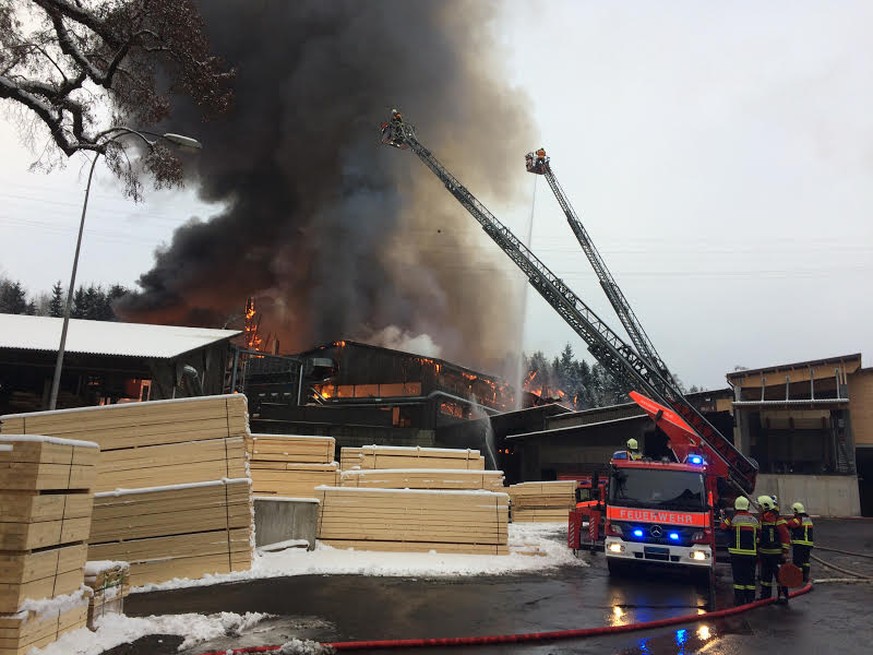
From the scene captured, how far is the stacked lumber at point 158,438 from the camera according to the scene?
972 cm

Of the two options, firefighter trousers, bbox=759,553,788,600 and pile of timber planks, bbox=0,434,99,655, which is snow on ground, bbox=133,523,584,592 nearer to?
pile of timber planks, bbox=0,434,99,655

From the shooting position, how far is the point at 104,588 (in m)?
6.61

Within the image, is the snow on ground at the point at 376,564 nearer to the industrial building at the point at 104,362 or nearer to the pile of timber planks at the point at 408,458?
the pile of timber planks at the point at 408,458

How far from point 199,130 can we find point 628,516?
5816cm

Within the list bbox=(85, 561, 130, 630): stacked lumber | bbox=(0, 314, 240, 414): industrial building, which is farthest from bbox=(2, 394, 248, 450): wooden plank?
bbox=(0, 314, 240, 414): industrial building

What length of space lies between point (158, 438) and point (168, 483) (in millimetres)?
749

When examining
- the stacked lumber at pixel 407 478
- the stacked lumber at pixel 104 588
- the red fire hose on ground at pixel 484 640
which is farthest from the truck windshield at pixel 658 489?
the stacked lumber at pixel 104 588

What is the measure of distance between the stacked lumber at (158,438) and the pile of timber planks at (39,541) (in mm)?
3673

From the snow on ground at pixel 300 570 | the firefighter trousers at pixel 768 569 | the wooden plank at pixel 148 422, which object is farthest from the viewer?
the firefighter trousers at pixel 768 569

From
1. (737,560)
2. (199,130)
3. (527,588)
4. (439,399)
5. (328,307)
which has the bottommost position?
(527,588)

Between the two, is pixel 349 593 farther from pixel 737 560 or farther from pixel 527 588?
pixel 737 560

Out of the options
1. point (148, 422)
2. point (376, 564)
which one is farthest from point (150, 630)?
point (376, 564)

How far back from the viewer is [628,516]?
35.8 ft

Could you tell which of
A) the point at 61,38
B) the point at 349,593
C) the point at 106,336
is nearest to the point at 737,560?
the point at 349,593
